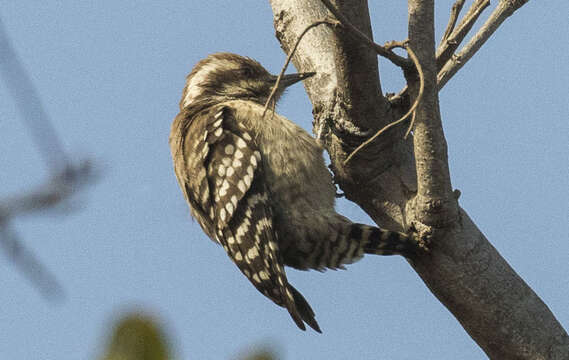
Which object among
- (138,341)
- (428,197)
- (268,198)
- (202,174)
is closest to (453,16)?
(428,197)

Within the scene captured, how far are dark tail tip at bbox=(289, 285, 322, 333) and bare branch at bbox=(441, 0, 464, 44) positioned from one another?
1.53 metres

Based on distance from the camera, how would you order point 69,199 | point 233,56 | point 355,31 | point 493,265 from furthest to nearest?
point 233,56 → point 493,265 → point 355,31 → point 69,199

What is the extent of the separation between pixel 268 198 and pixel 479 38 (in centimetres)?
138

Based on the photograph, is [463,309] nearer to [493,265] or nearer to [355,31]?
[493,265]

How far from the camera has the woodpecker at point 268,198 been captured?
4.09 m

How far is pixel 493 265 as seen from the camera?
3.41 m

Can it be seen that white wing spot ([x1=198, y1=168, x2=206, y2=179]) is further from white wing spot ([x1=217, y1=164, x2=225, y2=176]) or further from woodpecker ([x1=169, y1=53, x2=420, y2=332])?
white wing spot ([x1=217, y1=164, x2=225, y2=176])

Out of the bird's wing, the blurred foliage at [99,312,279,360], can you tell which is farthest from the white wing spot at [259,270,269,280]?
the blurred foliage at [99,312,279,360]

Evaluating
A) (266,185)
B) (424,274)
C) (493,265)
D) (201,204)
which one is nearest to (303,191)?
(266,185)

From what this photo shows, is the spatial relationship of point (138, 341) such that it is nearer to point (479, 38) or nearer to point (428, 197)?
point (428, 197)

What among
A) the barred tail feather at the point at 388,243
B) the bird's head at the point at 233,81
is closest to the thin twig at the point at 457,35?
the barred tail feather at the point at 388,243

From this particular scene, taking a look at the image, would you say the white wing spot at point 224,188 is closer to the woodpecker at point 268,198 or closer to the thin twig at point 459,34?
the woodpecker at point 268,198

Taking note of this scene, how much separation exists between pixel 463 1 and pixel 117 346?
9.25ft

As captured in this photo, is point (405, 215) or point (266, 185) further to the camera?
point (266, 185)
